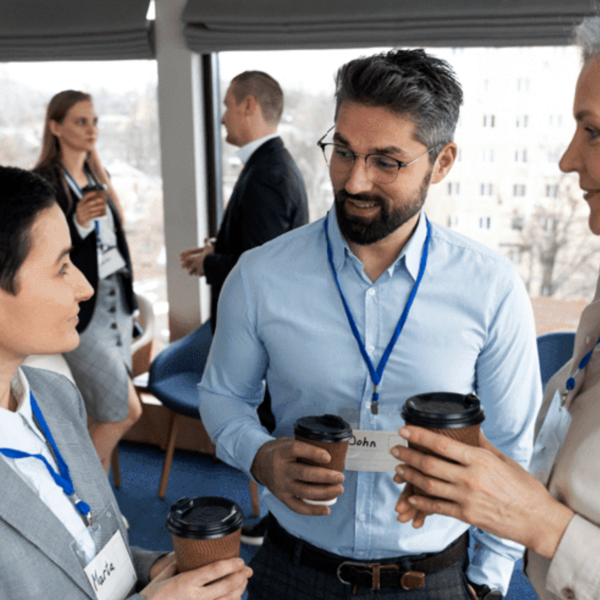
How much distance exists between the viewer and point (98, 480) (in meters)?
1.42

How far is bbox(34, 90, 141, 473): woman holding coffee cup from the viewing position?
3.19 m

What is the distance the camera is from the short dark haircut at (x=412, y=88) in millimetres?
1426

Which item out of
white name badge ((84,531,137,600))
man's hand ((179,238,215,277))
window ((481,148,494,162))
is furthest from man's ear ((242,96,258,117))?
white name badge ((84,531,137,600))

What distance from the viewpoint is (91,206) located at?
311cm

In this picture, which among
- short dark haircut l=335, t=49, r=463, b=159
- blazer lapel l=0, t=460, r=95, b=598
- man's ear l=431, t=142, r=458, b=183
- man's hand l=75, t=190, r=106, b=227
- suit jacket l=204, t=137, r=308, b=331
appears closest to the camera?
blazer lapel l=0, t=460, r=95, b=598

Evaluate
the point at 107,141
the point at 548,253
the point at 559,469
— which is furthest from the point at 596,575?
the point at 107,141

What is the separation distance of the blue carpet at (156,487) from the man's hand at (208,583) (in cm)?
221

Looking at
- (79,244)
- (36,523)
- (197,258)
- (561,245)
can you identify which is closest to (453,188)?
(561,245)

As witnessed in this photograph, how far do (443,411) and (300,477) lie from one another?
13.6 inches

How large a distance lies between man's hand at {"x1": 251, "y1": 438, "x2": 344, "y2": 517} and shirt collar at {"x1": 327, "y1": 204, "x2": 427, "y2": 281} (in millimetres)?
449

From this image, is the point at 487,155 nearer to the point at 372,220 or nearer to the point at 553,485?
the point at 372,220

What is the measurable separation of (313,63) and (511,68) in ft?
3.82

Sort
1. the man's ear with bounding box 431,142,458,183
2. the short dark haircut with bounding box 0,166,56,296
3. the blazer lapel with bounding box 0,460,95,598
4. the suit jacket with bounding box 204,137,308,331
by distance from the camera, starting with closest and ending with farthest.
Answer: the blazer lapel with bounding box 0,460,95,598, the short dark haircut with bounding box 0,166,56,296, the man's ear with bounding box 431,142,458,183, the suit jacket with bounding box 204,137,308,331

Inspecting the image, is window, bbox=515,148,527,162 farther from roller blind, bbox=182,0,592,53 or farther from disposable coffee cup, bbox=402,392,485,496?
disposable coffee cup, bbox=402,392,485,496
